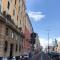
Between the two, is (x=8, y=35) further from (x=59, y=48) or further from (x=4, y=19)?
(x=59, y=48)

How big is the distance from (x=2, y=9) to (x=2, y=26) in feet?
9.64

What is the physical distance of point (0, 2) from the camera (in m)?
31.8

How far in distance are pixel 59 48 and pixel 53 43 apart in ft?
68.6

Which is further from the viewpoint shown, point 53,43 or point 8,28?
point 53,43

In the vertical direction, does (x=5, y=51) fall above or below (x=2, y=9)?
below

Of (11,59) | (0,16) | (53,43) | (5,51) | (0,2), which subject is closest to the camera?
(11,59)

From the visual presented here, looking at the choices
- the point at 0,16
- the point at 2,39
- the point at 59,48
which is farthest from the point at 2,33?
the point at 59,48

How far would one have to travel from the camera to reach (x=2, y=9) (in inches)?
1302

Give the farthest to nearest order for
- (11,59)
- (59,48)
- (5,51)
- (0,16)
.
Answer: (59,48) → (5,51) → (0,16) → (11,59)

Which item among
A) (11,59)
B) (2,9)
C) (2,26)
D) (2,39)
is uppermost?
(2,9)

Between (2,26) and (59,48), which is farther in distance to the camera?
(59,48)

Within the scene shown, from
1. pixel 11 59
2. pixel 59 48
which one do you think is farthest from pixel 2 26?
pixel 59 48

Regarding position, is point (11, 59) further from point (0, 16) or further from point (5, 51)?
point (5, 51)

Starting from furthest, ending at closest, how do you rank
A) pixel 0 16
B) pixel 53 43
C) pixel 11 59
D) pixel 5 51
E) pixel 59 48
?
pixel 53 43 < pixel 59 48 < pixel 5 51 < pixel 0 16 < pixel 11 59
